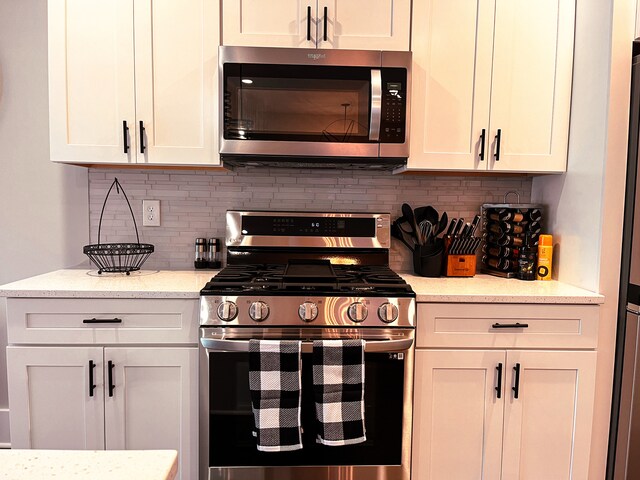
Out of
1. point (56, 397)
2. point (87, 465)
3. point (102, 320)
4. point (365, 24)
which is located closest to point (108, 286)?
point (102, 320)

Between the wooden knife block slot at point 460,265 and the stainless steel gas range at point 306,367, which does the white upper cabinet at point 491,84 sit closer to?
the wooden knife block slot at point 460,265

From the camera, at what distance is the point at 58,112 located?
1851 mm

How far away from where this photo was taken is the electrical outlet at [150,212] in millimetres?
2203

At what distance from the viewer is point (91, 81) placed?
6.10ft

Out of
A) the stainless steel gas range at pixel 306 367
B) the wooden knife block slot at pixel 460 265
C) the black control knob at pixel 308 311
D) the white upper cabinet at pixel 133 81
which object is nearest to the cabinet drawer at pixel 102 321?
the stainless steel gas range at pixel 306 367

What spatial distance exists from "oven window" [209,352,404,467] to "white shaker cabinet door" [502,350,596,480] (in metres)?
0.45

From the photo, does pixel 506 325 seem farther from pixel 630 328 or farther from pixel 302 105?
pixel 302 105

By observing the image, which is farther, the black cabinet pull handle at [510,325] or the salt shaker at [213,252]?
the salt shaker at [213,252]

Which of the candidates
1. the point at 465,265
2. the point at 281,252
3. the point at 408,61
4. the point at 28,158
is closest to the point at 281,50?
the point at 408,61

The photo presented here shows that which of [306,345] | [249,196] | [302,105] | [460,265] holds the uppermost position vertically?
[302,105]

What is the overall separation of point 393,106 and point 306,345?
101 centimetres

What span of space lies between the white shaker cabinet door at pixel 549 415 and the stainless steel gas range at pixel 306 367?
0.41 m

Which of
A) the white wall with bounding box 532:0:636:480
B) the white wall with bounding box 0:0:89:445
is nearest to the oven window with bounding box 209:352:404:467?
the white wall with bounding box 532:0:636:480

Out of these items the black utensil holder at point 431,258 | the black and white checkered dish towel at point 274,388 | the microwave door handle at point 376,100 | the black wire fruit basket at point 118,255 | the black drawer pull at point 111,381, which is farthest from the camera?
the black utensil holder at point 431,258
